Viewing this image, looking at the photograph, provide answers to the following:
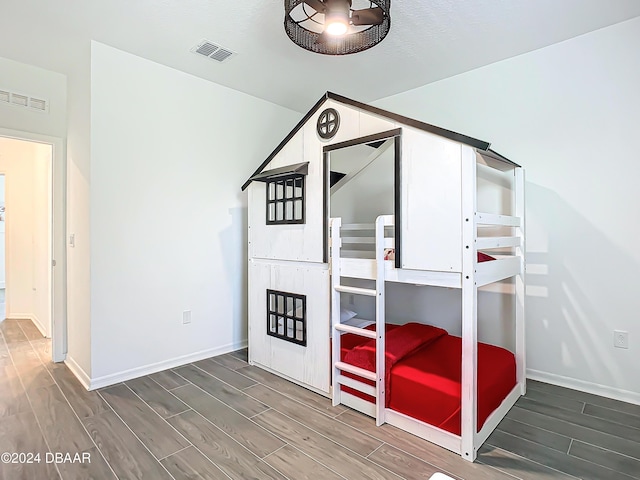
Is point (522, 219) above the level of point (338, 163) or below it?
below

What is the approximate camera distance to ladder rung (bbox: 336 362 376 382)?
7.57 feet

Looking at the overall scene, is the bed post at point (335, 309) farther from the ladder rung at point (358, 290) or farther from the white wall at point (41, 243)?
the white wall at point (41, 243)

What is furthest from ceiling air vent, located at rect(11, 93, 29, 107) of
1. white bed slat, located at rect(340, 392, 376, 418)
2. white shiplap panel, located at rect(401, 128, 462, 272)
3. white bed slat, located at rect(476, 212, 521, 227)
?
white bed slat, located at rect(476, 212, 521, 227)

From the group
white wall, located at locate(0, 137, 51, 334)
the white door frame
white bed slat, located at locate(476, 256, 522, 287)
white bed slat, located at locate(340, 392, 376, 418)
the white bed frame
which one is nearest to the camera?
the white bed frame

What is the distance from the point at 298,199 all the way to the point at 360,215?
1348mm

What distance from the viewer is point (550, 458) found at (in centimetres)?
194

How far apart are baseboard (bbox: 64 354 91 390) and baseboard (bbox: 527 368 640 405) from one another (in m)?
3.58

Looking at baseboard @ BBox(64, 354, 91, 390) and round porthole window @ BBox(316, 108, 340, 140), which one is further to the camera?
baseboard @ BBox(64, 354, 91, 390)

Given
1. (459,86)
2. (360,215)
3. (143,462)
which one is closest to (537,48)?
(459,86)

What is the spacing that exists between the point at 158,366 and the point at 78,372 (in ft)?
2.09

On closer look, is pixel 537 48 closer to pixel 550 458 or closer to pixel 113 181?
pixel 550 458

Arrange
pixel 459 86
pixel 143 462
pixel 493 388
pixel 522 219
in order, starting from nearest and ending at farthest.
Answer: pixel 143 462, pixel 493 388, pixel 522 219, pixel 459 86

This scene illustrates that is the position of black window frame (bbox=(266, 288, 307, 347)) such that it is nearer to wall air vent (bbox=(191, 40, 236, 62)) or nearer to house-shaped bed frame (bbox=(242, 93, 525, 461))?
house-shaped bed frame (bbox=(242, 93, 525, 461))

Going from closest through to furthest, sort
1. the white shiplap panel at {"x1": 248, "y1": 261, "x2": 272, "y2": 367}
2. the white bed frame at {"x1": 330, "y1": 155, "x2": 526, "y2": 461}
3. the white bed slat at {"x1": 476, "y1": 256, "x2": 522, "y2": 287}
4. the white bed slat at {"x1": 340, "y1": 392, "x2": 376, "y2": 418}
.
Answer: the white bed frame at {"x1": 330, "y1": 155, "x2": 526, "y2": 461}, the white bed slat at {"x1": 476, "y1": 256, "x2": 522, "y2": 287}, the white bed slat at {"x1": 340, "y1": 392, "x2": 376, "y2": 418}, the white shiplap panel at {"x1": 248, "y1": 261, "x2": 272, "y2": 367}
